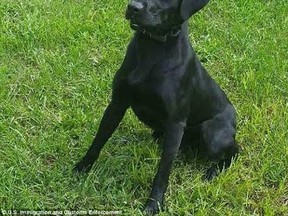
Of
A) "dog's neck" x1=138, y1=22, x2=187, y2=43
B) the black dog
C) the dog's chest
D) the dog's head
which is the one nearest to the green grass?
the black dog

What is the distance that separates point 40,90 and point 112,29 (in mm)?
1000

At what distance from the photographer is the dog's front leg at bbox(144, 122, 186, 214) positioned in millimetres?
3547

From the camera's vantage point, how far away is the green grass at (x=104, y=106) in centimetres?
378

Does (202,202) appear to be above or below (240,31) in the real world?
below

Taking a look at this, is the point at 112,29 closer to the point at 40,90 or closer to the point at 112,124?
the point at 40,90

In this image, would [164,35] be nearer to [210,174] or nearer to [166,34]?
[166,34]

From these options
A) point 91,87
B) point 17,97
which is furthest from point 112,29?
point 17,97

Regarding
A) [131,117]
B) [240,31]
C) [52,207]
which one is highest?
[240,31]

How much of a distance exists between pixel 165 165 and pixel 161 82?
49 cm

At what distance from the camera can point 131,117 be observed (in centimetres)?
435

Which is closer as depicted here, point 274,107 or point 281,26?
point 274,107

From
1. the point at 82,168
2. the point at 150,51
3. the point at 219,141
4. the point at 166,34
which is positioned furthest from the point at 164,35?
the point at 82,168

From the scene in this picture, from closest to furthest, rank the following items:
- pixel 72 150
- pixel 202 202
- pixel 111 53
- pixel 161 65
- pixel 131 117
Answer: pixel 161 65 → pixel 202 202 → pixel 72 150 → pixel 131 117 → pixel 111 53

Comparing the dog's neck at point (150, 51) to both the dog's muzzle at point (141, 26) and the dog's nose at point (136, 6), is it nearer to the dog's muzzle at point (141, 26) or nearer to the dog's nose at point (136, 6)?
the dog's muzzle at point (141, 26)
